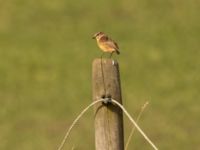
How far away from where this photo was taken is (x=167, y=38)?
21.9m

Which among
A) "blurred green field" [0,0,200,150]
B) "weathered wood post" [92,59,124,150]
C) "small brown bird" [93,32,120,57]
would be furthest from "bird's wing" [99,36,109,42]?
"blurred green field" [0,0,200,150]

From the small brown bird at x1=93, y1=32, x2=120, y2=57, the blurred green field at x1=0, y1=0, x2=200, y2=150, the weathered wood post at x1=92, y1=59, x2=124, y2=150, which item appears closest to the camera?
the weathered wood post at x1=92, y1=59, x2=124, y2=150

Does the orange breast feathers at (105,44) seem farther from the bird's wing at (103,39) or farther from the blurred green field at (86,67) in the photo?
the blurred green field at (86,67)

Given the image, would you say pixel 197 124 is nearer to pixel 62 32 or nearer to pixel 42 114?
pixel 42 114

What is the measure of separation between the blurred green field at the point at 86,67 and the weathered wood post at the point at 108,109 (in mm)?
10324

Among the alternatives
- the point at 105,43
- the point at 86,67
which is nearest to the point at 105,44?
the point at 105,43

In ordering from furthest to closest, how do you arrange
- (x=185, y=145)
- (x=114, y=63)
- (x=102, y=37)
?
(x=185, y=145), (x=102, y=37), (x=114, y=63)

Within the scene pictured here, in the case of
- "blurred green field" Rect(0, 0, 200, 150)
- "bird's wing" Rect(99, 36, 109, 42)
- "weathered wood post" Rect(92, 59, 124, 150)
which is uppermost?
"blurred green field" Rect(0, 0, 200, 150)

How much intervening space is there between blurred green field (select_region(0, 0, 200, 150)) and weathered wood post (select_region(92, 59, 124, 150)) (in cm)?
1032

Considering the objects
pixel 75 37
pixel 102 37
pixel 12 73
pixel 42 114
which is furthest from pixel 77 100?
pixel 102 37

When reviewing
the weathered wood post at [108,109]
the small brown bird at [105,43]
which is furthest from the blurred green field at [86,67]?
the weathered wood post at [108,109]

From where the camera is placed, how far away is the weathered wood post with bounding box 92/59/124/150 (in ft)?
15.9

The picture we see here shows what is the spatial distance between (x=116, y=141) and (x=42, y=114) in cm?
1314

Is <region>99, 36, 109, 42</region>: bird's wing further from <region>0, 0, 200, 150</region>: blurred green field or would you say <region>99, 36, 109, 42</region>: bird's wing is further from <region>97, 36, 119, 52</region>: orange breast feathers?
<region>0, 0, 200, 150</region>: blurred green field
